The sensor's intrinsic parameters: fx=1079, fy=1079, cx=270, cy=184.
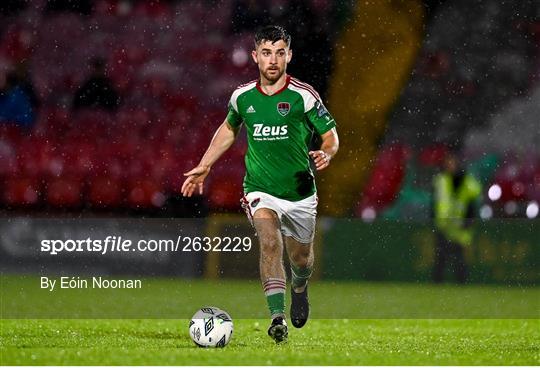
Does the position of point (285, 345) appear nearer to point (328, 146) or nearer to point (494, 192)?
point (328, 146)

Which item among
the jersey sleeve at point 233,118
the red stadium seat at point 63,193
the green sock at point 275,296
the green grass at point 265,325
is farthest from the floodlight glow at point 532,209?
the green sock at point 275,296

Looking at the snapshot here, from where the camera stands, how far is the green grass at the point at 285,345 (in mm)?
6238

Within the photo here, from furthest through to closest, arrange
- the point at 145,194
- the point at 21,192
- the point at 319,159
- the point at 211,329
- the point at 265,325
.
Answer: the point at 21,192 < the point at 145,194 < the point at 265,325 < the point at 211,329 < the point at 319,159

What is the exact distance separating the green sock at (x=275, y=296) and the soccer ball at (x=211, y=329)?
0.28 meters

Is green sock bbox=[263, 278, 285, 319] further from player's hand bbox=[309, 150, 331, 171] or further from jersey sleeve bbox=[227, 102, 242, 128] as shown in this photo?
jersey sleeve bbox=[227, 102, 242, 128]

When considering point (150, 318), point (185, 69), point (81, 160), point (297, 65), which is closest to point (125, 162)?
point (81, 160)

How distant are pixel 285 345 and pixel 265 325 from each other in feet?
5.90

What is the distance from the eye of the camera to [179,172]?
17203mm

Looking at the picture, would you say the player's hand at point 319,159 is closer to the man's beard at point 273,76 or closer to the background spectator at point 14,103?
the man's beard at point 273,76

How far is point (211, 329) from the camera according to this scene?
21.8 feet

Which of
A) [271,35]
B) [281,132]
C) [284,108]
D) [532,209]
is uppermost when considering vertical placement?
[532,209]

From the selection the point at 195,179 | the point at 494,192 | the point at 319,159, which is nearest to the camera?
the point at 319,159

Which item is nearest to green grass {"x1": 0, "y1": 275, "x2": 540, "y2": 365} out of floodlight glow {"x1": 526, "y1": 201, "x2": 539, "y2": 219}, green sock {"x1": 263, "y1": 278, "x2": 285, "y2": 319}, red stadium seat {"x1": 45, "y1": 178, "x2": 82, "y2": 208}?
green sock {"x1": 263, "y1": 278, "x2": 285, "y2": 319}

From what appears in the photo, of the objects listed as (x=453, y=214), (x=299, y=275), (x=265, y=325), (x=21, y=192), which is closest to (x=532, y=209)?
(x=453, y=214)
